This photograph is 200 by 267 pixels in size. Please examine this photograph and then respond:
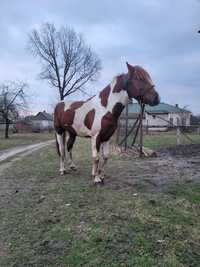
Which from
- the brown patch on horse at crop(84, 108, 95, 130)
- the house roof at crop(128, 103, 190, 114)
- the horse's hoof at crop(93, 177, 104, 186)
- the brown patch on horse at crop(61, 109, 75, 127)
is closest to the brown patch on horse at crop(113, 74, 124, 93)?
the brown patch on horse at crop(84, 108, 95, 130)

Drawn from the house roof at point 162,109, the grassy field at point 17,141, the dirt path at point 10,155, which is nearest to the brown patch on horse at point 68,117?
the dirt path at point 10,155

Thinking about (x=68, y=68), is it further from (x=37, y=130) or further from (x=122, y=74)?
(x=122, y=74)

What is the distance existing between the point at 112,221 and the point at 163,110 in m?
56.6

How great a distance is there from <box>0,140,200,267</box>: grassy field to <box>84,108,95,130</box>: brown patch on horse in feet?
4.11

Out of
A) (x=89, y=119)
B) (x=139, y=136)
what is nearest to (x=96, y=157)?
(x=89, y=119)

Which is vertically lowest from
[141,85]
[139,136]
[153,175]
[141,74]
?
A: [153,175]

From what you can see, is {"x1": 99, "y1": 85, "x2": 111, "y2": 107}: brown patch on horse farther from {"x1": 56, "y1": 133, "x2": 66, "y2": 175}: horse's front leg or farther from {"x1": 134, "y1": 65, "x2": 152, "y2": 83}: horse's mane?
{"x1": 56, "y1": 133, "x2": 66, "y2": 175}: horse's front leg

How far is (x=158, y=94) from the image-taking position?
6.02m

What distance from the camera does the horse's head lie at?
594 centimetres

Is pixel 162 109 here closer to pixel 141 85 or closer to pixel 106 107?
pixel 106 107

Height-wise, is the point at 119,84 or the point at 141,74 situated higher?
the point at 141,74

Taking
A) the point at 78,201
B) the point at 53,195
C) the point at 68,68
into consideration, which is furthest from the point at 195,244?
the point at 68,68

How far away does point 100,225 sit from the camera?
13.0ft

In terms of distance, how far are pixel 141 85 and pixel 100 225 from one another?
2.99 metres
